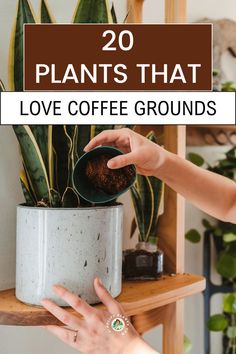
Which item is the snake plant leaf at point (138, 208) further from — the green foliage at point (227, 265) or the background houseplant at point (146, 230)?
the green foliage at point (227, 265)

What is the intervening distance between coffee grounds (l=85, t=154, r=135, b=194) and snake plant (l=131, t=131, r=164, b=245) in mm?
195

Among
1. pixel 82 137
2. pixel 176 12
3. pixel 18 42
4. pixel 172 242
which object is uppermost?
pixel 176 12

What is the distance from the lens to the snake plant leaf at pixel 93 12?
0.81 meters

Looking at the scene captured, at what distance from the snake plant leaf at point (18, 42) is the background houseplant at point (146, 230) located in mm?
290

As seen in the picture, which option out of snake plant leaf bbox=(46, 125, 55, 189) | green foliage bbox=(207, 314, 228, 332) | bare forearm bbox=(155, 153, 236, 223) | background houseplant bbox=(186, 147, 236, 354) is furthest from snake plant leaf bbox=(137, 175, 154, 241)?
green foliage bbox=(207, 314, 228, 332)

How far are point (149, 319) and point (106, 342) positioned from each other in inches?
13.1

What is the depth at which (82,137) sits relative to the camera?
0.81 metres

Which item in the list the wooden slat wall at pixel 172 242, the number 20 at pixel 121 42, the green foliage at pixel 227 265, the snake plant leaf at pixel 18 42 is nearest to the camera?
the snake plant leaf at pixel 18 42

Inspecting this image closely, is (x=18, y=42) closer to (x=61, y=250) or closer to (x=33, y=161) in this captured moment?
(x=33, y=161)

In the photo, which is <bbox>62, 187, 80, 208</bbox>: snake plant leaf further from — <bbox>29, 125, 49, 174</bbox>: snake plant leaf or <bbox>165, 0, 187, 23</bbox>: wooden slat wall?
<bbox>165, 0, 187, 23</bbox>: wooden slat wall

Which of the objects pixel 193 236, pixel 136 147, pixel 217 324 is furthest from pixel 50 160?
pixel 217 324

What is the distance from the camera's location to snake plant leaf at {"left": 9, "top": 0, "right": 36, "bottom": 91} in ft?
2.53

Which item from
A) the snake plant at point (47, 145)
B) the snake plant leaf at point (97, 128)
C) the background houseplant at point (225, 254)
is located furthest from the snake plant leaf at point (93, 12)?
the background houseplant at point (225, 254)

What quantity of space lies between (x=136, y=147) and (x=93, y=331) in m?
0.27
